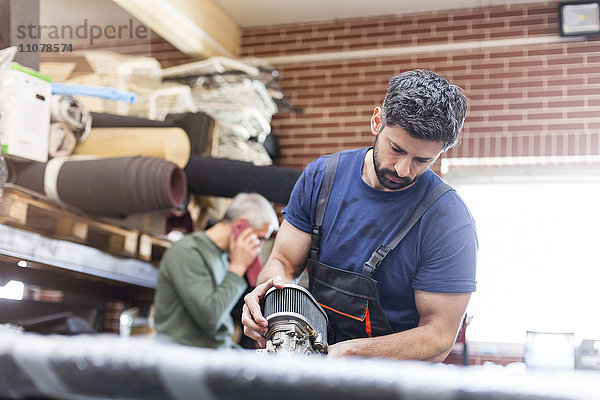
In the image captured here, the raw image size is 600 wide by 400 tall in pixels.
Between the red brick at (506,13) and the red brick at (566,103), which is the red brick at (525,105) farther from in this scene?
the red brick at (506,13)

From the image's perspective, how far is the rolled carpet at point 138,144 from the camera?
3.25m

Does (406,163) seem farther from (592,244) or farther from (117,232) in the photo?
(592,244)

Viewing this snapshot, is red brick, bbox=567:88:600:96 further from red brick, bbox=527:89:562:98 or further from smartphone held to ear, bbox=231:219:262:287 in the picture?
smartphone held to ear, bbox=231:219:262:287

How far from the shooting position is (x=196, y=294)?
328cm

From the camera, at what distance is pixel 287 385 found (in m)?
0.39

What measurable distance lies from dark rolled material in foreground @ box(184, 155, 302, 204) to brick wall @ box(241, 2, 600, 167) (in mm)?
1710

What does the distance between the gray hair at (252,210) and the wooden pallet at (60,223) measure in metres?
0.62

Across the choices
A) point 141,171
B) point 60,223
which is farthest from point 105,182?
point 60,223

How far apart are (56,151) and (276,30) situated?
9.84ft

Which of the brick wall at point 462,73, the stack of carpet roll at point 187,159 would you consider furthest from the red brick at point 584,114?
the stack of carpet roll at point 187,159

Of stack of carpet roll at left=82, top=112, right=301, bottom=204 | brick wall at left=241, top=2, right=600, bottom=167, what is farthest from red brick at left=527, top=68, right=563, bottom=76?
stack of carpet roll at left=82, top=112, right=301, bottom=204

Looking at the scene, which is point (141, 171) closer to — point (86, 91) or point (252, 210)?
point (86, 91)

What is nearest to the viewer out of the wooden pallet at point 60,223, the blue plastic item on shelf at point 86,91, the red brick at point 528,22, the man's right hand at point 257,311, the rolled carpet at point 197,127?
the man's right hand at point 257,311

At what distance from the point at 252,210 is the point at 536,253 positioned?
90.7 inches
